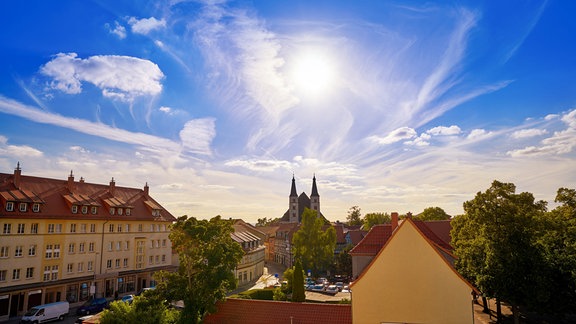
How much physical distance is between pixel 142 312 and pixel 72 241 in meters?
A: 29.2

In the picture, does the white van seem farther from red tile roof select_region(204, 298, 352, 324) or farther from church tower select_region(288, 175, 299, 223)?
church tower select_region(288, 175, 299, 223)

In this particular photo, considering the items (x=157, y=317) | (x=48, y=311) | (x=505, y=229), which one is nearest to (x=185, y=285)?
(x=157, y=317)

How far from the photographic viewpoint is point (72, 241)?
46.5m

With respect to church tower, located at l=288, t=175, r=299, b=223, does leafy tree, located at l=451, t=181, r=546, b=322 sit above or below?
below

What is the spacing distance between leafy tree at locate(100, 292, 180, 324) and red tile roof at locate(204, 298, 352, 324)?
124 inches

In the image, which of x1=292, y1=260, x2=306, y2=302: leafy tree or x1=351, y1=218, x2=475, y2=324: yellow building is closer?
x1=351, y1=218, x2=475, y2=324: yellow building

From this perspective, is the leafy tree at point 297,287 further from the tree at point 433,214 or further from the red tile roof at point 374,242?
the tree at point 433,214

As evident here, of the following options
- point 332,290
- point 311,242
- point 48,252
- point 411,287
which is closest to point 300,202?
point 311,242

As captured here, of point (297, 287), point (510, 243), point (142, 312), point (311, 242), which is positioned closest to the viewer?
point (142, 312)

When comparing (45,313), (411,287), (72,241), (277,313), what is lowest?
(45,313)

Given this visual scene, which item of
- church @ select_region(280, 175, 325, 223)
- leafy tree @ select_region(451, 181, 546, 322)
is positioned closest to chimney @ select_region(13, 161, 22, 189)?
leafy tree @ select_region(451, 181, 546, 322)

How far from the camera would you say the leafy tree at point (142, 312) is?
22.8 meters

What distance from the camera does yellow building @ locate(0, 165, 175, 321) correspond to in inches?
1587

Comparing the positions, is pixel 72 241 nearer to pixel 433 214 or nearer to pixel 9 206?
pixel 9 206
